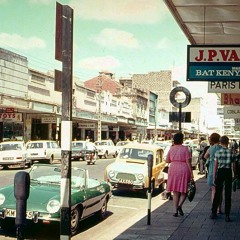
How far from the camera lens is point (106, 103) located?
63531 mm

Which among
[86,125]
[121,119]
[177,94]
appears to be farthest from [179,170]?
[121,119]

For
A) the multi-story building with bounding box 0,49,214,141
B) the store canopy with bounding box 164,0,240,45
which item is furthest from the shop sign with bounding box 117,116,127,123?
the store canopy with bounding box 164,0,240,45

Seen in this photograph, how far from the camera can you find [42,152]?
30.8 meters

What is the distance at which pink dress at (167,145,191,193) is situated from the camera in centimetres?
1023

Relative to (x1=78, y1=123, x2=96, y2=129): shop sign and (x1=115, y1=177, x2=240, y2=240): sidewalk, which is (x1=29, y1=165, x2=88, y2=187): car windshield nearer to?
(x1=115, y1=177, x2=240, y2=240): sidewalk

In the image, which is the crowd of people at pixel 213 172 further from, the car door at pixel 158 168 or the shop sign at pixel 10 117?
the shop sign at pixel 10 117

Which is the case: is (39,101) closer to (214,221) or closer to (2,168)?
(2,168)

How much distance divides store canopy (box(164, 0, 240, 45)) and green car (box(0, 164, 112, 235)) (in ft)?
13.1

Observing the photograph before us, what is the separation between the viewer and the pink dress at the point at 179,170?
33.6 ft

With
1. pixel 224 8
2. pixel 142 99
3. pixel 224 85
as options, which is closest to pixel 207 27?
pixel 224 8

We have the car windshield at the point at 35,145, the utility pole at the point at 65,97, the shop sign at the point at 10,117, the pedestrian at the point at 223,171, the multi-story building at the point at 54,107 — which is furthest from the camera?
the multi-story building at the point at 54,107

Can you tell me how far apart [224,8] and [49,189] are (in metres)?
5.09

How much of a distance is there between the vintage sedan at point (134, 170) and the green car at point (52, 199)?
3334 mm

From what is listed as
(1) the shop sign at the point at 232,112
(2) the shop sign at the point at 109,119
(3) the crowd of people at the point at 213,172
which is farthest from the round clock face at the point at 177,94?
(2) the shop sign at the point at 109,119
